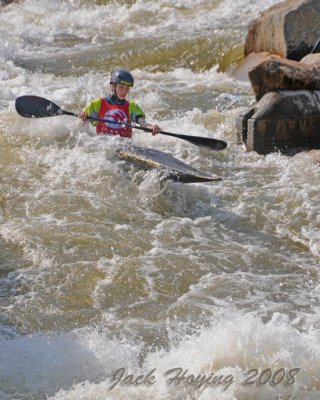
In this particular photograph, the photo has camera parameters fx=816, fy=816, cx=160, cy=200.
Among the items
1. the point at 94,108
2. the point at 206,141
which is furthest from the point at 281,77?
the point at 94,108

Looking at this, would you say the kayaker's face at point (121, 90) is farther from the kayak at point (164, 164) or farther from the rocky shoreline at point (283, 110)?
the rocky shoreline at point (283, 110)

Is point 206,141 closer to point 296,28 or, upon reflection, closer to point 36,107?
point 36,107

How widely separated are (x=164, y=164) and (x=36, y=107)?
5.88 ft

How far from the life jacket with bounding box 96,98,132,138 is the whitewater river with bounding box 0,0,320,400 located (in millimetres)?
187

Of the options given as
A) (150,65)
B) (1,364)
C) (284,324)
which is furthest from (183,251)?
(150,65)

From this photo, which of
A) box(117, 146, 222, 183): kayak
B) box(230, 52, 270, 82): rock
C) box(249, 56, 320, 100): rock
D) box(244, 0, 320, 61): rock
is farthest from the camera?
box(230, 52, 270, 82): rock

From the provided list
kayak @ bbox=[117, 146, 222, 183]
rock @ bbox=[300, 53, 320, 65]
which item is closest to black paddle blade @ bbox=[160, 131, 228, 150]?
kayak @ bbox=[117, 146, 222, 183]

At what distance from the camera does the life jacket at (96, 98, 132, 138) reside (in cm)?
859

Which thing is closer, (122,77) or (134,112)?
(122,77)

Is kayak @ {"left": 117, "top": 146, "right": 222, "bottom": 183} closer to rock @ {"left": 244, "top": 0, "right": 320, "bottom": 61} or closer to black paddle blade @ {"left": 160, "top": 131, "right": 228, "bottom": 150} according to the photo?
black paddle blade @ {"left": 160, "top": 131, "right": 228, "bottom": 150}

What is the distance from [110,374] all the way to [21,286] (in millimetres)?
1392

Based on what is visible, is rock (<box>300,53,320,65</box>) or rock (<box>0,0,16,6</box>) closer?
rock (<box>300,53,320,65</box>)

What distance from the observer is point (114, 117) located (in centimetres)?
862

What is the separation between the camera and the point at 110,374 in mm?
4773
